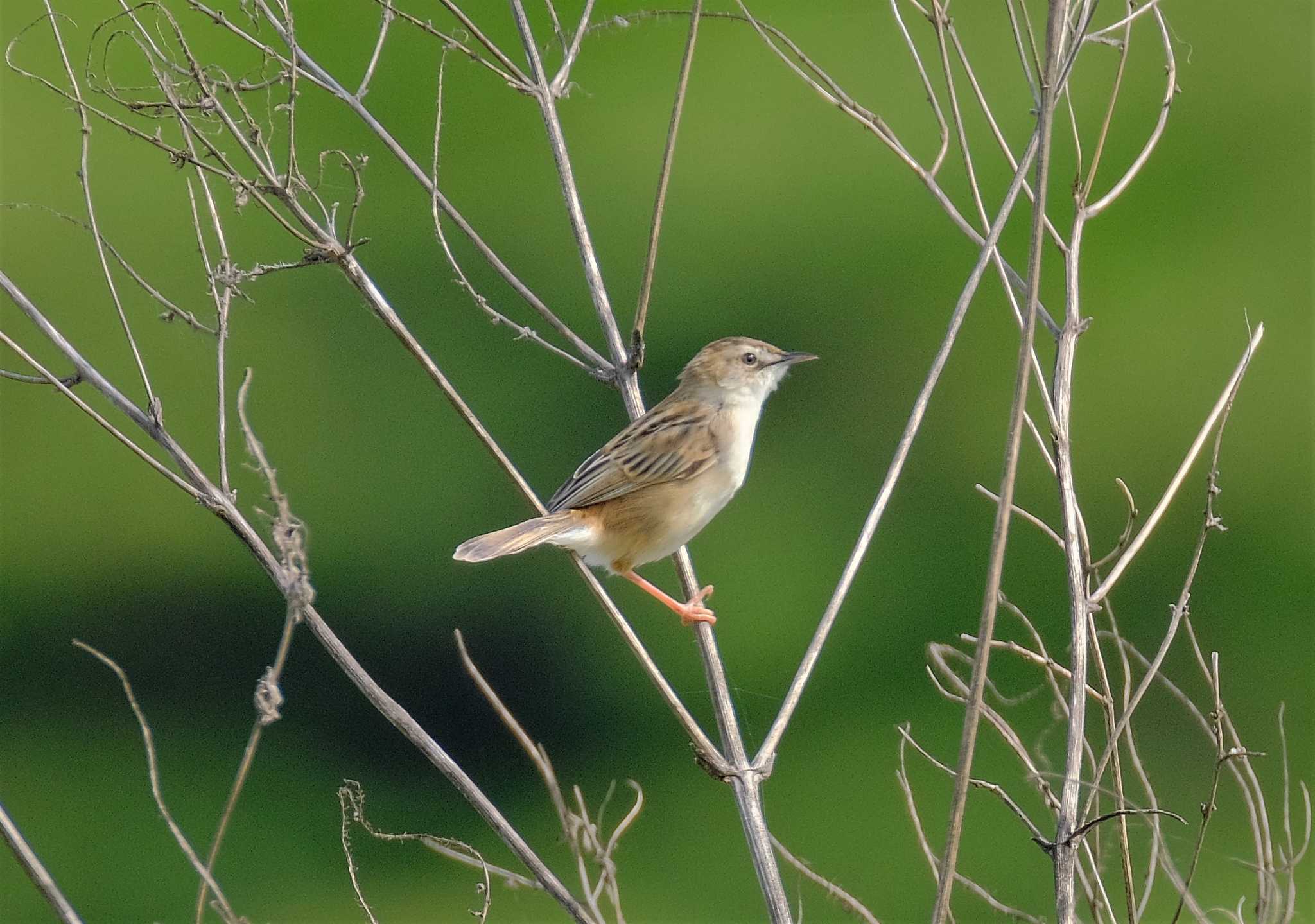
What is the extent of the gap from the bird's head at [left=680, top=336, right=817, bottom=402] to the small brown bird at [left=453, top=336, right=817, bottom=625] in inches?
2.2

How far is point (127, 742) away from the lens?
6.37m

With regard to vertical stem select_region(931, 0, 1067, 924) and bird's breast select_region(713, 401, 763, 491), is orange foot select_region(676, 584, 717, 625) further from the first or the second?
vertical stem select_region(931, 0, 1067, 924)

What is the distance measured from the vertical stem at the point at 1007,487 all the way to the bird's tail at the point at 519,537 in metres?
1.15

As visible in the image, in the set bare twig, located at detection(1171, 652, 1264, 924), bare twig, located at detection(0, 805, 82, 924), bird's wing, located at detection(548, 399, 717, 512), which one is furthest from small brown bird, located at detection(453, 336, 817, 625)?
bare twig, located at detection(0, 805, 82, 924)

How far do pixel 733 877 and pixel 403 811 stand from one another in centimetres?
164

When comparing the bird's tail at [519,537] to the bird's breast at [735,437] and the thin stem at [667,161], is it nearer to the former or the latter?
the bird's breast at [735,437]

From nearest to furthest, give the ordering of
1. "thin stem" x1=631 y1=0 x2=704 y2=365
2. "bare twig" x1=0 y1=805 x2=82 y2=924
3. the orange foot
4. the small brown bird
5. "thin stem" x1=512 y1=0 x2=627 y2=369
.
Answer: "bare twig" x1=0 y1=805 x2=82 y2=924 < "thin stem" x1=631 y1=0 x2=704 y2=365 < "thin stem" x1=512 y1=0 x2=627 y2=369 < the orange foot < the small brown bird

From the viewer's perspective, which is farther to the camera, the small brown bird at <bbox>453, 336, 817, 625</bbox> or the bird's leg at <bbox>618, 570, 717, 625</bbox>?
the small brown bird at <bbox>453, 336, 817, 625</bbox>

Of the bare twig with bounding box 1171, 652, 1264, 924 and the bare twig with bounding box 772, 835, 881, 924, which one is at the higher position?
the bare twig with bounding box 1171, 652, 1264, 924

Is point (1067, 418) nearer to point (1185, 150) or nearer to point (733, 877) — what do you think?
point (733, 877)

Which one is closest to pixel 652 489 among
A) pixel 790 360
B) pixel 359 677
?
pixel 790 360

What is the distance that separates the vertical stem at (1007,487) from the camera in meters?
1.37

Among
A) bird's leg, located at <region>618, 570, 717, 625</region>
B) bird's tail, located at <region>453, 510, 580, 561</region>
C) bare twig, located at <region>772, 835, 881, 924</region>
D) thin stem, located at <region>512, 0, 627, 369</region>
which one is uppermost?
thin stem, located at <region>512, 0, 627, 369</region>

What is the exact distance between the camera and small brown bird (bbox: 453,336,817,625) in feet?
9.04
